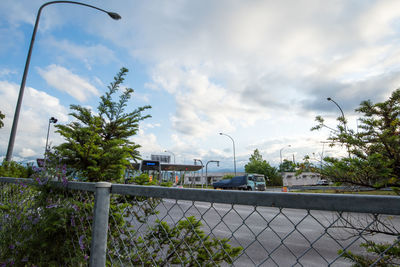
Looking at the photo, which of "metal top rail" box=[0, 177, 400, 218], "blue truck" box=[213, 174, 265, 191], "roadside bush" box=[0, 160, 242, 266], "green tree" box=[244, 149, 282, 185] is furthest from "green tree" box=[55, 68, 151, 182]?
"green tree" box=[244, 149, 282, 185]

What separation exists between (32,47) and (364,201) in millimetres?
9254

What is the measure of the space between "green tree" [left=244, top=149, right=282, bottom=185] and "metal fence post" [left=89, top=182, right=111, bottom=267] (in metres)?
51.9

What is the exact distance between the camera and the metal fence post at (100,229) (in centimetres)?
163

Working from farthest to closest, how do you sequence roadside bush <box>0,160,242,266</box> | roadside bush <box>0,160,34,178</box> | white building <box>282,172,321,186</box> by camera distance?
roadside bush <box>0,160,34,178</box>
white building <box>282,172,321,186</box>
roadside bush <box>0,160,242,266</box>

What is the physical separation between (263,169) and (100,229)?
58.5 metres

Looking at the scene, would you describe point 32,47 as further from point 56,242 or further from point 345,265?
point 345,265

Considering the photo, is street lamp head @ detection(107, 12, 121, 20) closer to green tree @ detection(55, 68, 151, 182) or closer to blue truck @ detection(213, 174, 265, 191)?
green tree @ detection(55, 68, 151, 182)

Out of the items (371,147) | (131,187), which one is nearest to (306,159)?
(371,147)

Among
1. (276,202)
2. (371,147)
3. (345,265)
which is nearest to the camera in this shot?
(276,202)

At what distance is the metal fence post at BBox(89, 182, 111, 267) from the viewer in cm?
163

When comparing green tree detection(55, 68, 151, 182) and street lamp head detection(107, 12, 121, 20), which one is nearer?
green tree detection(55, 68, 151, 182)

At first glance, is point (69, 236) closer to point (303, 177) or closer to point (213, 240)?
point (213, 240)

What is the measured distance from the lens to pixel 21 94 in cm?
708

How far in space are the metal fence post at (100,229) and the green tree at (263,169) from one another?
51.9m
